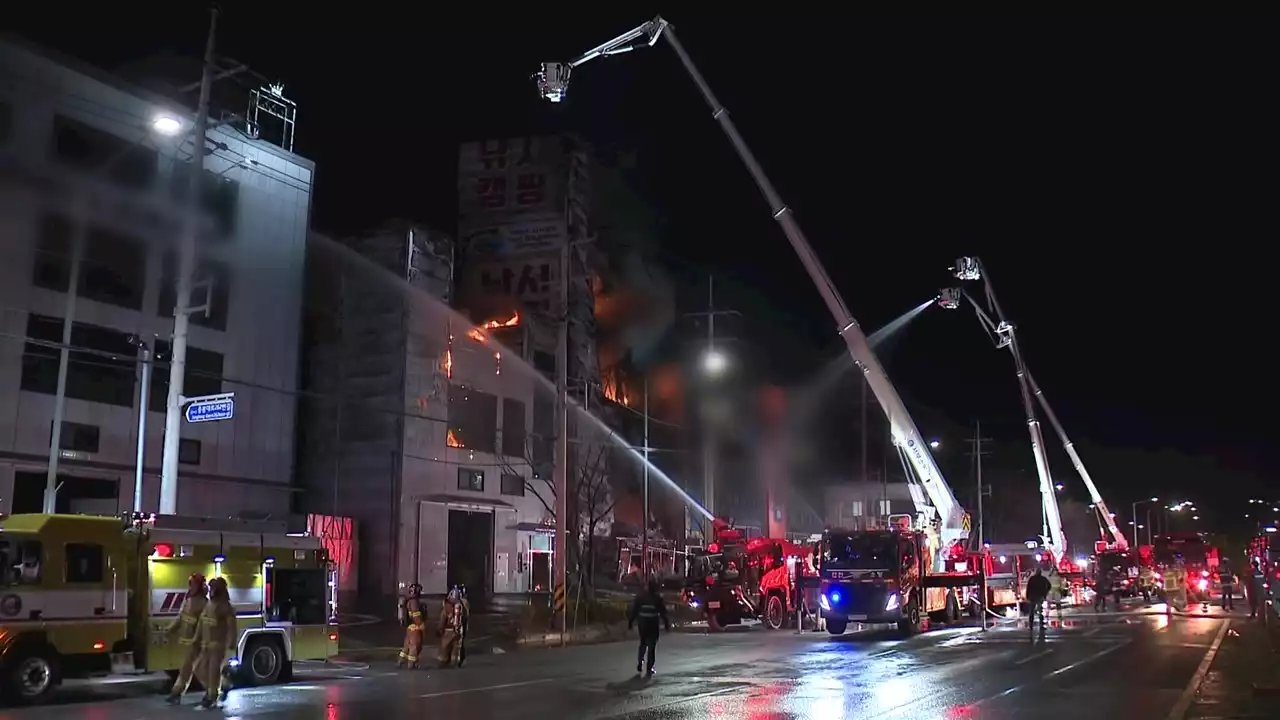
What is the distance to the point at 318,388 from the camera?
1836 inches

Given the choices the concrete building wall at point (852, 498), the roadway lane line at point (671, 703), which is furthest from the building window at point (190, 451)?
the concrete building wall at point (852, 498)

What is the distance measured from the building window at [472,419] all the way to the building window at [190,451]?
37.0 feet

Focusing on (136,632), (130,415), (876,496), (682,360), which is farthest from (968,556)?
(876,496)

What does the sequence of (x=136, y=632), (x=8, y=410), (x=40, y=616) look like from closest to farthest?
(x=40, y=616) → (x=136, y=632) → (x=8, y=410)

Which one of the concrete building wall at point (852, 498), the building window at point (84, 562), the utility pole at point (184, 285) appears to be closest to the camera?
the building window at point (84, 562)

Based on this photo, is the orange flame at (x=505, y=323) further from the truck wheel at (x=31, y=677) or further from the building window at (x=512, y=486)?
the truck wheel at (x=31, y=677)

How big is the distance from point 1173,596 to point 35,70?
45.7 metres

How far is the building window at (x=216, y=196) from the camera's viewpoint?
22.6 meters

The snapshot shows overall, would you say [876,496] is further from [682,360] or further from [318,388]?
[318,388]

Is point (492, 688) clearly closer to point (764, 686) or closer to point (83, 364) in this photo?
point (764, 686)

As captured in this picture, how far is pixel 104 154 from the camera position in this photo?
79.0 ft

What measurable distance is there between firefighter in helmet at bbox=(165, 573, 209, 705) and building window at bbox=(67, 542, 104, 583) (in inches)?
51.4

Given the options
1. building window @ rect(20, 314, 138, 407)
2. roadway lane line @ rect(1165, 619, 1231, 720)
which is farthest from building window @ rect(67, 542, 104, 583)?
building window @ rect(20, 314, 138, 407)

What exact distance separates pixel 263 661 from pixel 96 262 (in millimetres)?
11049
